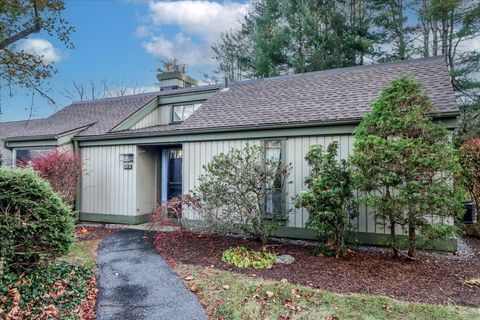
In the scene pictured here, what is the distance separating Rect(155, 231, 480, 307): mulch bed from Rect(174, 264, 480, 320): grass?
1.01ft

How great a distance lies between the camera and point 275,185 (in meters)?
7.18

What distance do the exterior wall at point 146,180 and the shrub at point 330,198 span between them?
5566 mm

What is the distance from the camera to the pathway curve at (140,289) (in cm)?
403

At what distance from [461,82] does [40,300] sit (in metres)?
18.2

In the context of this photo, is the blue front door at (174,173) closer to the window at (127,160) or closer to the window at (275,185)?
the window at (127,160)

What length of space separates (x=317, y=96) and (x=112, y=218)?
743cm

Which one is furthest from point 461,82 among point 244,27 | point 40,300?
point 40,300

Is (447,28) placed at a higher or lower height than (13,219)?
higher

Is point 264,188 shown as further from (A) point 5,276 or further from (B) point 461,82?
(B) point 461,82

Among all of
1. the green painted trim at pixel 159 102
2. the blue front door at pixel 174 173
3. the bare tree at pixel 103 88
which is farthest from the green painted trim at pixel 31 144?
the bare tree at pixel 103 88

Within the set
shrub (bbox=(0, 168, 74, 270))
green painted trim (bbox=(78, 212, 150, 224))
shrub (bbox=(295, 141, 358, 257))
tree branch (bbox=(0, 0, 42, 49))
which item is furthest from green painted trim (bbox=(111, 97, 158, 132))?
shrub (bbox=(295, 141, 358, 257))

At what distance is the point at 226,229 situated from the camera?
270 inches

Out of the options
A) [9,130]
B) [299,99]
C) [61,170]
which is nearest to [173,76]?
[61,170]

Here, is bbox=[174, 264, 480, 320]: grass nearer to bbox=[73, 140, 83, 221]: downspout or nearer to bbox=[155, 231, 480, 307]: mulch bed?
bbox=[155, 231, 480, 307]: mulch bed
